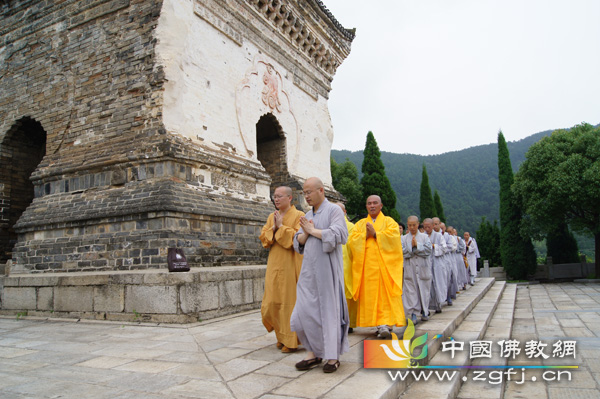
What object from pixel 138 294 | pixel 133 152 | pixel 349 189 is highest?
pixel 349 189

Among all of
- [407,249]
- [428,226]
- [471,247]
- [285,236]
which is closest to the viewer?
[285,236]

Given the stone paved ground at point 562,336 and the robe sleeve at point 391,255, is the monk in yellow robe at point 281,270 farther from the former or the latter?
the stone paved ground at point 562,336

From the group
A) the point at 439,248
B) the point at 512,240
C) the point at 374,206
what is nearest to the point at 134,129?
the point at 374,206

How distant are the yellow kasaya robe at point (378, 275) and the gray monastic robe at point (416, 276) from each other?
117 centimetres

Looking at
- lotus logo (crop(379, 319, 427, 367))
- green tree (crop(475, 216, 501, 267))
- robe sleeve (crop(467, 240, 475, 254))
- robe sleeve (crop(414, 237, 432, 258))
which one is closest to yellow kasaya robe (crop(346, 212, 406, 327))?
lotus logo (crop(379, 319, 427, 367))

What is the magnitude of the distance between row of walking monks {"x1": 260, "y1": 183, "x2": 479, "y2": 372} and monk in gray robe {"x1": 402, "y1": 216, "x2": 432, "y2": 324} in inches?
0.5

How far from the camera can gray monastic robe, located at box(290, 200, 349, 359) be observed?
135 inches

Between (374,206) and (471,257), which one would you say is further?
(471,257)

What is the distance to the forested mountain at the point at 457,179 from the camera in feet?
183

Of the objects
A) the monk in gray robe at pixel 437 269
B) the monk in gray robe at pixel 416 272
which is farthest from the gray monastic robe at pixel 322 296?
the monk in gray robe at pixel 437 269

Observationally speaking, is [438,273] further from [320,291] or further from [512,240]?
[512,240]

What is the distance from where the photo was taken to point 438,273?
272 inches

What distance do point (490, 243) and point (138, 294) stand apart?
2726cm

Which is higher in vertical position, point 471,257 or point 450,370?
point 471,257
